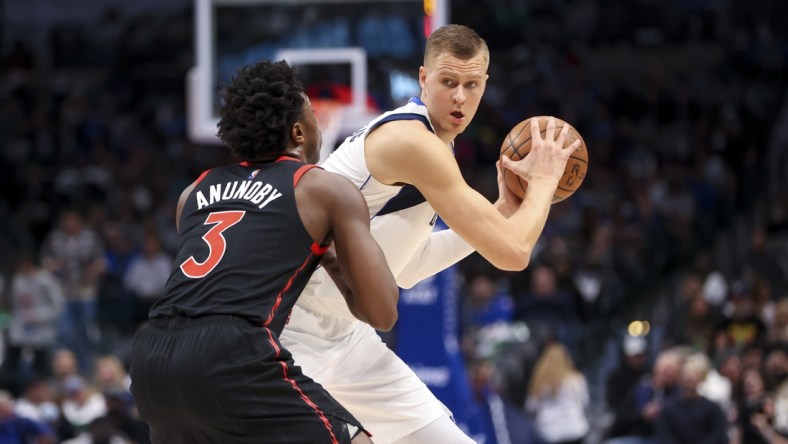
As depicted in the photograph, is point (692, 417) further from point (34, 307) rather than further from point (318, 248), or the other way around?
point (34, 307)

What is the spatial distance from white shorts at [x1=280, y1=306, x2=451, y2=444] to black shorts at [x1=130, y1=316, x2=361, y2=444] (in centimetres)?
77

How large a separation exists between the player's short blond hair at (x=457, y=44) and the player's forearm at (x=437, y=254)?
2.21ft

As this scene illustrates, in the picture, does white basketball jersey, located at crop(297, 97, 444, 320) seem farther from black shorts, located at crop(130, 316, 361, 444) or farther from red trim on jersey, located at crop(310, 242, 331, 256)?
black shorts, located at crop(130, 316, 361, 444)

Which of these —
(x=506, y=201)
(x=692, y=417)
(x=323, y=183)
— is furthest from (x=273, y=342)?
(x=692, y=417)

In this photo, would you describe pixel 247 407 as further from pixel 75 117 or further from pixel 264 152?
pixel 75 117

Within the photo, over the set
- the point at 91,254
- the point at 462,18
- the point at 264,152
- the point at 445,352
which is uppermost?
the point at 264,152

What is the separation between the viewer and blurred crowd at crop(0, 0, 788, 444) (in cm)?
1006

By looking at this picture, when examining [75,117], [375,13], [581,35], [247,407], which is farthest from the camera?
[581,35]

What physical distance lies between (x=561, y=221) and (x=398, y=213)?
10137 mm

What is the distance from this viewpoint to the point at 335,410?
3.35m

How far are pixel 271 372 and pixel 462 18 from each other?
15.0 metres

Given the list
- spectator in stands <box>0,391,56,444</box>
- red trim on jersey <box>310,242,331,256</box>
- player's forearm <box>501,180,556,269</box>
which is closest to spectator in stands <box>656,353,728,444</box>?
spectator in stands <box>0,391,56,444</box>

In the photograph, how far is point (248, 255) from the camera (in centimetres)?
332

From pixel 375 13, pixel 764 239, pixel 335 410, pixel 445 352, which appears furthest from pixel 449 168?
pixel 764 239
